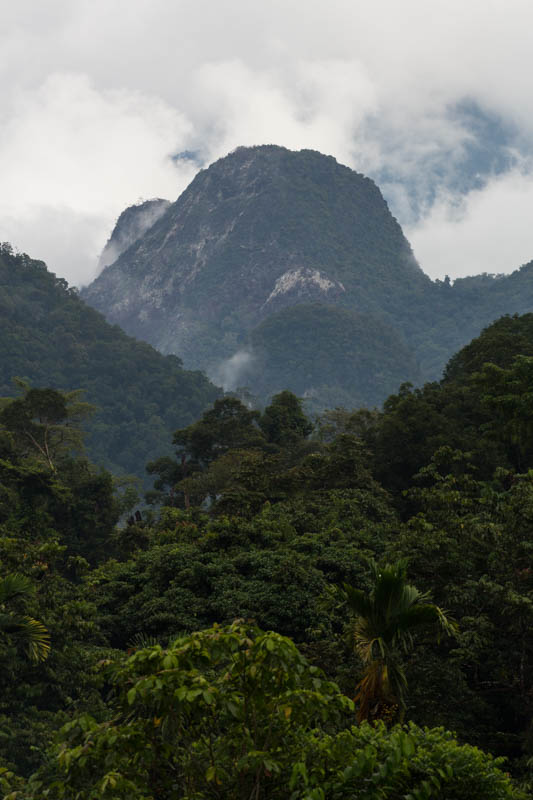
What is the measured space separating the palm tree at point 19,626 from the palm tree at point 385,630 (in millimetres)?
6406

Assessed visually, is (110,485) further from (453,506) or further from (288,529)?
(453,506)

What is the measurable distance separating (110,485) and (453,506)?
71.6ft

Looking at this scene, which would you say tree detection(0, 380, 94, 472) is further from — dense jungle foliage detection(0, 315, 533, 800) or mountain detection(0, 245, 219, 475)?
mountain detection(0, 245, 219, 475)

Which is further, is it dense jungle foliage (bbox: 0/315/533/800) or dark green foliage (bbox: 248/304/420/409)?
dark green foliage (bbox: 248/304/420/409)

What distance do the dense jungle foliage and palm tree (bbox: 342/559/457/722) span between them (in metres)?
0.02

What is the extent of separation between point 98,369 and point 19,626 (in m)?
95.4

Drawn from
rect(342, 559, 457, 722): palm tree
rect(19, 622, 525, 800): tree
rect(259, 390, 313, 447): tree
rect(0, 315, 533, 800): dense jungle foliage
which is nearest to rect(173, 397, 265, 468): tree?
rect(259, 390, 313, 447): tree

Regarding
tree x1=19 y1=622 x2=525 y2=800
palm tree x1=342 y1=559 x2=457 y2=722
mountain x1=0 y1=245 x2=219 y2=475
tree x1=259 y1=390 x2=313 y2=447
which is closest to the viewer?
tree x1=19 y1=622 x2=525 y2=800

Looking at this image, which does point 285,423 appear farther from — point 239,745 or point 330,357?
point 330,357

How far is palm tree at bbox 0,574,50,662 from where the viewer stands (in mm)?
12477

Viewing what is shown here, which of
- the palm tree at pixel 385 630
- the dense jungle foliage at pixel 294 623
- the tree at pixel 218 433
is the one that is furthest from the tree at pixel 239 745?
the tree at pixel 218 433

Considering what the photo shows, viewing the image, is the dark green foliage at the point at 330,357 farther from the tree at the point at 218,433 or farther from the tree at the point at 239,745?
the tree at the point at 239,745

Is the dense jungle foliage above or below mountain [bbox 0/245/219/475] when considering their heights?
below

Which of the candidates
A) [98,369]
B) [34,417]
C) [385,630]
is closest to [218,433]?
[34,417]
